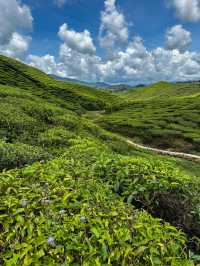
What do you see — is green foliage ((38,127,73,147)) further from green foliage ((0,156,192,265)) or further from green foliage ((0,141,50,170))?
green foliage ((0,156,192,265))

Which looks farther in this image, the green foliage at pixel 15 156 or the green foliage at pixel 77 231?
the green foliage at pixel 15 156

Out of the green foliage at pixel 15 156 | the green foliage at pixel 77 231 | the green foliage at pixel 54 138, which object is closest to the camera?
the green foliage at pixel 77 231

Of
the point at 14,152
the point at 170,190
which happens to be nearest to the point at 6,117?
the point at 14,152

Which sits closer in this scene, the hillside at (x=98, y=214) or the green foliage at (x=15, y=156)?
the hillside at (x=98, y=214)

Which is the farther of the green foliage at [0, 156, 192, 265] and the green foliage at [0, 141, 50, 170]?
the green foliage at [0, 141, 50, 170]

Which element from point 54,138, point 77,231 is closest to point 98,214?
point 77,231

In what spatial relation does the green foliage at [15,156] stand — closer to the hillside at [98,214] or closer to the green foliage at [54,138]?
the hillside at [98,214]

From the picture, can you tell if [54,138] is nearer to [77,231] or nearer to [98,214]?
[98,214]

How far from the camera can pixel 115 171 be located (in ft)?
24.6

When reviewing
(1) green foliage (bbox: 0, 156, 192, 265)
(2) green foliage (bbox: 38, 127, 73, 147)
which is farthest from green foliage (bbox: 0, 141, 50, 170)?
(2) green foliage (bbox: 38, 127, 73, 147)

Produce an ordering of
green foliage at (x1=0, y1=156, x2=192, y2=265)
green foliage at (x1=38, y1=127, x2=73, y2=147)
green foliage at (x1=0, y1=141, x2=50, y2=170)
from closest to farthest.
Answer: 1. green foliage at (x1=0, y1=156, x2=192, y2=265)
2. green foliage at (x1=0, y1=141, x2=50, y2=170)
3. green foliage at (x1=38, y1=127, x2=73, y2=147)

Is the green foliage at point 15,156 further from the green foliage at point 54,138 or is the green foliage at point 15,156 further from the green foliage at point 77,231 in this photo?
the green foliage at point 54,138

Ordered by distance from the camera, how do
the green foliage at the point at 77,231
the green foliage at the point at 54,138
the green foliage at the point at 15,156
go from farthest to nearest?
the green foliage at the point at 54,138 → the green foliage at the point at 15,156 → the green foliage at the point at 77,231

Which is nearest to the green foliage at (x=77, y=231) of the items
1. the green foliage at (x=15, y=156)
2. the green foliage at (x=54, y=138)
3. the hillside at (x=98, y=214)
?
the hillside at (x=98, y=214)
